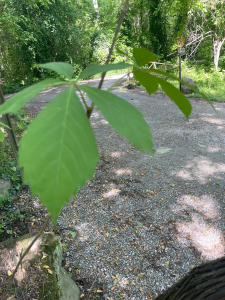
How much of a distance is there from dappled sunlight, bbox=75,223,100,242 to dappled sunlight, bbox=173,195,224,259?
108 centimetres

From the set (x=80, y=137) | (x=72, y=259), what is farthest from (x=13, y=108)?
(x=72, y=259)

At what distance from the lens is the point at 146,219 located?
2869 millimetres

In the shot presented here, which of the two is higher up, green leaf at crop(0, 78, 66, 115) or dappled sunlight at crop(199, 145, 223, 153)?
green leaf at crop(0, 78, 66, 115)

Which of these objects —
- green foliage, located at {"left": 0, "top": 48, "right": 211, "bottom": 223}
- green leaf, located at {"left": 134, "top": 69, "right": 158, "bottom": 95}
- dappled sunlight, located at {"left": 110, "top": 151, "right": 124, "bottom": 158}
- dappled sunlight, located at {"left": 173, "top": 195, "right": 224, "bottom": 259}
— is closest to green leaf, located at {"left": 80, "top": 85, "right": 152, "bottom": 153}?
green foliage, located at {"left": 0, "top": 48, "right": 211, "bottom": 223}

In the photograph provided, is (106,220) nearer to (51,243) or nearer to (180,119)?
(51,243)

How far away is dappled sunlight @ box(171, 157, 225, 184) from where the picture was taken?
12.0 feet

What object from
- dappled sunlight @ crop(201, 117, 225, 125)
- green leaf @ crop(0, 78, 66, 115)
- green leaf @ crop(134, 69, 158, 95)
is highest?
green leaf @ crop(0, 78, 66, 115)

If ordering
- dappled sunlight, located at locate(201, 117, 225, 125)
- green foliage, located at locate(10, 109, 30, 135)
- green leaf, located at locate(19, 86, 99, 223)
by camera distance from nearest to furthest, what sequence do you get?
green leaf, located at locate(19, 86, 99, 223), green foliage, located at locate(10, 109, 30, 135), dappled sunlight, located at locate(201, 117, 225, 125)

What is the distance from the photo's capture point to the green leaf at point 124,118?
0.34m

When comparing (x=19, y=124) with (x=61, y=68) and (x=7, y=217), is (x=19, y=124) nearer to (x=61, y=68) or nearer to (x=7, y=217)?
(x=7, y=217)

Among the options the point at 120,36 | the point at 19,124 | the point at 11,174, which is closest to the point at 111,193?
the point at 11,174

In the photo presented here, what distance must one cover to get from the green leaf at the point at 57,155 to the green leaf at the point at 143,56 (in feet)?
0.79

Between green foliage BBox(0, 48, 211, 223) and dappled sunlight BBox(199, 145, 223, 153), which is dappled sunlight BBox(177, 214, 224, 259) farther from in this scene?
green foliage BBox(0, 48, 211, 223)

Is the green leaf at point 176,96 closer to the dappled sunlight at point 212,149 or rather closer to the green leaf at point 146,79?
the green leaf at point 146,79
